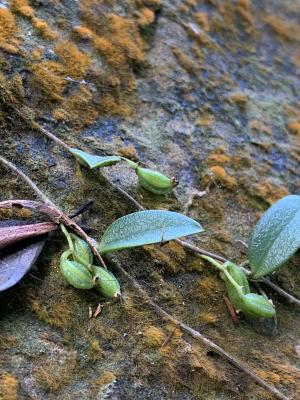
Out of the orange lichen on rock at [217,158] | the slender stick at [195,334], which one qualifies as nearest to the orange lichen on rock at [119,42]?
the orange lichen on rock at [217,158]

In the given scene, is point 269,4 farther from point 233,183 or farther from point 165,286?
point 165,286

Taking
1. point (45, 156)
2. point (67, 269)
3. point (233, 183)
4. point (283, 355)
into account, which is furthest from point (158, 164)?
point (283, 355)

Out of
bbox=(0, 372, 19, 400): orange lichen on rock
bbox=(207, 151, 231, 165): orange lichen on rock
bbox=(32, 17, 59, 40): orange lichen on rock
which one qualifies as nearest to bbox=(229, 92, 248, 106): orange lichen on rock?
bbox=(207, 151, 231, 165): orange lichen on rock

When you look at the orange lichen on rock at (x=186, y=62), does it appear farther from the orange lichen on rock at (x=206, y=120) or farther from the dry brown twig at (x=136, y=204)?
the dry brown twig at (x=136, y=204)

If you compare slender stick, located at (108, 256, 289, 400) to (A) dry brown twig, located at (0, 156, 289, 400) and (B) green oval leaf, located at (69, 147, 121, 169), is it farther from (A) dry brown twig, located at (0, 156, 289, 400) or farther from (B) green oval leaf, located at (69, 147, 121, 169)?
(B) green oval leaf, located at (69, 147, 121, 169)

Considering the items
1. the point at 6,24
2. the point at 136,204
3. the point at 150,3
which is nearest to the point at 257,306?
the point at 136,204

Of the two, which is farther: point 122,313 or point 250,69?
point 250,69
